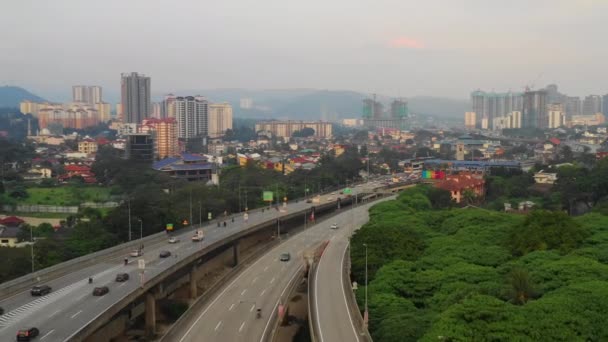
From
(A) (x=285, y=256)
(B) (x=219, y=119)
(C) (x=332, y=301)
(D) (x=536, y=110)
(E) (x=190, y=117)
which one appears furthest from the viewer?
(D) (x=536, y=110)

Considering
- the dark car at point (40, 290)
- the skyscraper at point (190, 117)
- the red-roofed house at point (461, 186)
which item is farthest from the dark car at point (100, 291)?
the skyscraper at point (190, 117)

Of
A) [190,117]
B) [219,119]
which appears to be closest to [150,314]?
[190,117]

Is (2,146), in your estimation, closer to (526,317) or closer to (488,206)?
(488,206)

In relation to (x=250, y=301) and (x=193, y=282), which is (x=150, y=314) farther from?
(x=193, y=282)

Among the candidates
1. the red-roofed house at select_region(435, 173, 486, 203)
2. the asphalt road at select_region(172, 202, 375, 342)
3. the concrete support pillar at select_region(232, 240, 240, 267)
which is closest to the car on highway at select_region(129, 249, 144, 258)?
the asphalt road at select_region(172, 202, 375, 342)

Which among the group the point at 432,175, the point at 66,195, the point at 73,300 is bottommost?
the point at 66,195

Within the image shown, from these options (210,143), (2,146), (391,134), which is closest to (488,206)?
(2,146)

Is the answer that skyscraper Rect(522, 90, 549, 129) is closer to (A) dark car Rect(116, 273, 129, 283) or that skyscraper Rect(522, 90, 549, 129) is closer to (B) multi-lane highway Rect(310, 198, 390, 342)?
(B) multi-lane highway Rect(310, 198, 390, 342)
